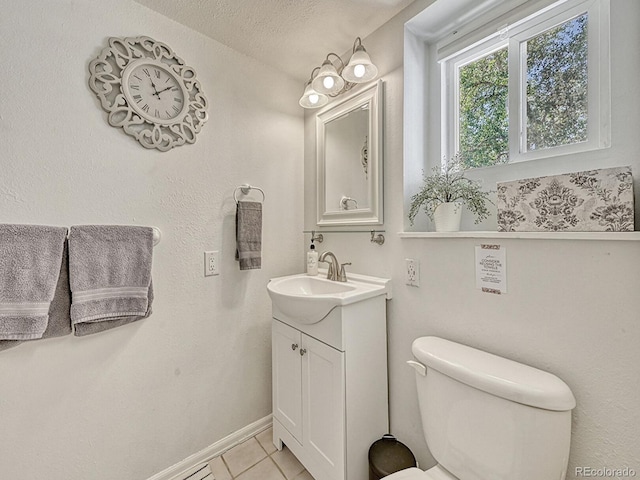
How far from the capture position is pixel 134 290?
1181 mm

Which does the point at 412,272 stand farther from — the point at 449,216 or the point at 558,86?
the point at 558,86

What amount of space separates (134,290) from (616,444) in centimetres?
176

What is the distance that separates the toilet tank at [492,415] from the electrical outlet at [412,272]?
0.32 metres

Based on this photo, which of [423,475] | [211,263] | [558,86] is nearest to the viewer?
[423,475]

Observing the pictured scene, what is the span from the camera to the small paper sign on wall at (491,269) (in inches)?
38.4

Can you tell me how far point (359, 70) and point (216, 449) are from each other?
2.14m

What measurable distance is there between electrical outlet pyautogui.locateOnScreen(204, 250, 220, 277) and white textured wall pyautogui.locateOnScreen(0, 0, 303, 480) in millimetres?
33

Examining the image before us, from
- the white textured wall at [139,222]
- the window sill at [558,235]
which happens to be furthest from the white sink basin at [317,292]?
the window sill at [558,235]

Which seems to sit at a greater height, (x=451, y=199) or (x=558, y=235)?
(x=451, y=199)

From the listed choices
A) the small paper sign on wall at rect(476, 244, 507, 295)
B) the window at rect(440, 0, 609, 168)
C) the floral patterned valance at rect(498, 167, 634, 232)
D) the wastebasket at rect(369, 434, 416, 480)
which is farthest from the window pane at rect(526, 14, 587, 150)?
the wastebasket at rect(369, 434, 416, 480)

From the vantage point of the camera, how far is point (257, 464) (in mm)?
1418

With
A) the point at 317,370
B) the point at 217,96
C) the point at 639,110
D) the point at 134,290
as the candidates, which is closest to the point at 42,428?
the point at 134,290

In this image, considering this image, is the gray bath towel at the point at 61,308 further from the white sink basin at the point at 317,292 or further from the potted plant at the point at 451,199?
the potted plant at the point at 451,199

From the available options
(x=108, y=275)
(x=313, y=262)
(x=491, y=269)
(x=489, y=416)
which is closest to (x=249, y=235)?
(x=313, y=262)
